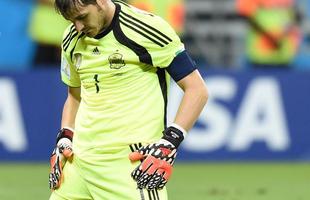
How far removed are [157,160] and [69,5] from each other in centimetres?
93

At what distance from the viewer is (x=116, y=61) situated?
18.6 feet

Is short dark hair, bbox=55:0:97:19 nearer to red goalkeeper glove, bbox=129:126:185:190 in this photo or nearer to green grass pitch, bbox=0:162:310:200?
red goalkeeper glove, bbox=129:126:185:190

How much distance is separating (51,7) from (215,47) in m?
2.70

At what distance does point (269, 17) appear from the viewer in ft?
54.7

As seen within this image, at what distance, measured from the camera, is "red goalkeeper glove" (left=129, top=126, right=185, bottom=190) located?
5.45 meters

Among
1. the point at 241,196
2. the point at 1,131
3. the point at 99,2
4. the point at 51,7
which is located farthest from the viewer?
the point at 51,7

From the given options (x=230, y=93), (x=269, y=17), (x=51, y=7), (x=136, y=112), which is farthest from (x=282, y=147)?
(x=136, y=112)

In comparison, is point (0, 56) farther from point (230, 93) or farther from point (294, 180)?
point (294, 180)

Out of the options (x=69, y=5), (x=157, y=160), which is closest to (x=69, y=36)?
(x=69, y=5)

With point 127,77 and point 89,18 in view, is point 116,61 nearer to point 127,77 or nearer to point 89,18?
point 127,77

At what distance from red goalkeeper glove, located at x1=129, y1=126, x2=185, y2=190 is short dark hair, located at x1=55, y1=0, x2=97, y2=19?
81 cm

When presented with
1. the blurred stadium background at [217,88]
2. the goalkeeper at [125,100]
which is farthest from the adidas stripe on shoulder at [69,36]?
the blurred stadium background at [217,88]

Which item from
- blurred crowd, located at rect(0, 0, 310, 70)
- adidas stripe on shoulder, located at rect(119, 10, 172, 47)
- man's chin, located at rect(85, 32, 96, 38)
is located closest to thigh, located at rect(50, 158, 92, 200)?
man's chin, located at rect(85, 32, 96, 38)

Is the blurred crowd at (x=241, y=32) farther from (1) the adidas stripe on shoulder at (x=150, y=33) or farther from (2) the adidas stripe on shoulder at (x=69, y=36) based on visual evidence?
(1) the adidas stripe on shoulder at (x=150, y=33)
